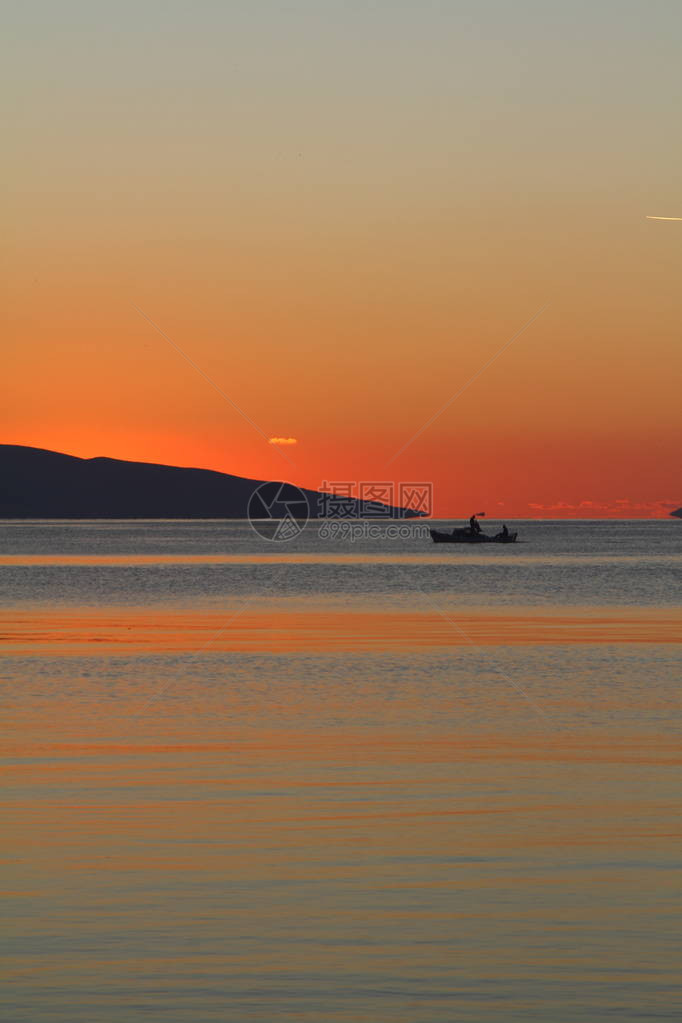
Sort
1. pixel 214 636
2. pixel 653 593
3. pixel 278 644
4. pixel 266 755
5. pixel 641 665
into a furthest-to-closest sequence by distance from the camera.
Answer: pixel 653 593 < pixel 214 636 < pixel 278 644 < pixel 641 665 < pixel 266 755

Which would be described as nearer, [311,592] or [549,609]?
[549,609]

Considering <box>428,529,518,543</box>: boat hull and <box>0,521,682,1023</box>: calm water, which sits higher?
<box>428,529,518,543</box>: boat hull

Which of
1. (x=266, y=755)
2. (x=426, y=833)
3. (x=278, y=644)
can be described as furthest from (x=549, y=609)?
(x=426, y=833)

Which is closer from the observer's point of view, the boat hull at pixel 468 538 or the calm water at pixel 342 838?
the calm water at pixel 342 838

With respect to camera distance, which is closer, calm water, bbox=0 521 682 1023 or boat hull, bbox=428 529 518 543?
calm water, bbox=0 521 682 1023

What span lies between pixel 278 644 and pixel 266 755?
20689 mm

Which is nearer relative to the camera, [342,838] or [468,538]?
[342,838]

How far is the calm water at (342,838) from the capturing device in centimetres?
1004

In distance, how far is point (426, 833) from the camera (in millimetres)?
14547

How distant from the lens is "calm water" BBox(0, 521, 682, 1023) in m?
10.0

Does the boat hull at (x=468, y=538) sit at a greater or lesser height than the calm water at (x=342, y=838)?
greater

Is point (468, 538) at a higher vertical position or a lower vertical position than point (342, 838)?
higher

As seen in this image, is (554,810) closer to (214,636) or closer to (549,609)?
(214,636)

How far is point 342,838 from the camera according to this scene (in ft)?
47.0
